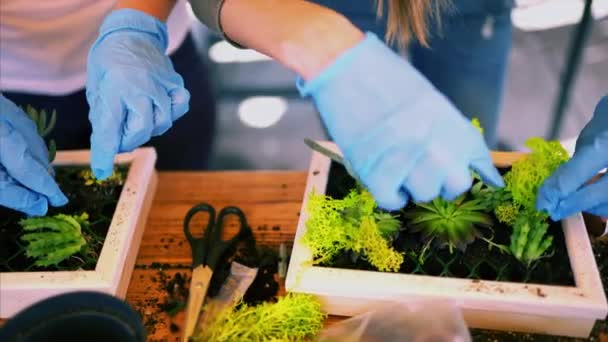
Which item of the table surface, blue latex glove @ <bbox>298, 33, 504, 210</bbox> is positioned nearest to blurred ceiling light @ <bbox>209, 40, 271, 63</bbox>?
the table surface

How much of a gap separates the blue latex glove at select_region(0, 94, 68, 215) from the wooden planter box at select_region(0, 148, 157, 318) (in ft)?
0.27

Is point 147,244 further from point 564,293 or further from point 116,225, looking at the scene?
point 564,293

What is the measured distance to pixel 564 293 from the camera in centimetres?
63

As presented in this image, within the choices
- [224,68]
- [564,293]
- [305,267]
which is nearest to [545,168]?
[564,293]

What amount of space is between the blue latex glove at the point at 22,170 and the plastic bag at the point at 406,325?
390mm

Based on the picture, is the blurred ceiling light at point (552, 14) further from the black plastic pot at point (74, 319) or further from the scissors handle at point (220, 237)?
the black plastic pot at point (74, 319)

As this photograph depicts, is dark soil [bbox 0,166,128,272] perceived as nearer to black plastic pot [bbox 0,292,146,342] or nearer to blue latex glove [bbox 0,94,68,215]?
blue latex glove [bbox 0,94,68,215]

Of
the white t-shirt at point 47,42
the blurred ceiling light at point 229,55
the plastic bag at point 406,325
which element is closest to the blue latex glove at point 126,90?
the white t-shirt at point 47,42

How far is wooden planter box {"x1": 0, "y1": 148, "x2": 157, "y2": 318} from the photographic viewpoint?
700mm

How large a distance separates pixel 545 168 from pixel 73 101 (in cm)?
79

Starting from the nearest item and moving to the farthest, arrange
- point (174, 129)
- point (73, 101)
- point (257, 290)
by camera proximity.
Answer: point (257, 290)
point (73, 101)
point (174, 129)

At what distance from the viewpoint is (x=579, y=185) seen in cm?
66

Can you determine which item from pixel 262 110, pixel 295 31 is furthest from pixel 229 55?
pixel 295 31

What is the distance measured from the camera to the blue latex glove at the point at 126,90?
714 millimetres
